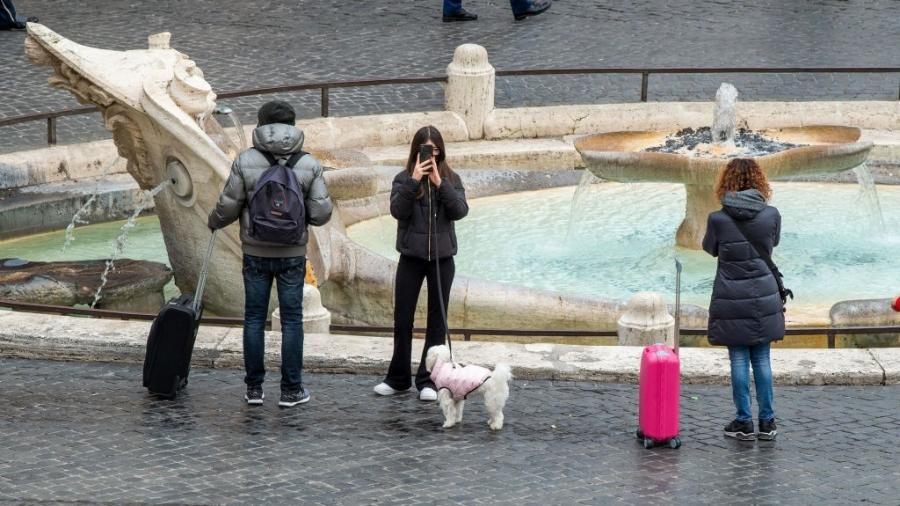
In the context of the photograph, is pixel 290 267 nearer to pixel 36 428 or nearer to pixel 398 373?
pixel 398 373

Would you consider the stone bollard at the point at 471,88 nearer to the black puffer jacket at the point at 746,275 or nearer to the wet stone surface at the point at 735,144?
the wet stone surface at the point at 735,144

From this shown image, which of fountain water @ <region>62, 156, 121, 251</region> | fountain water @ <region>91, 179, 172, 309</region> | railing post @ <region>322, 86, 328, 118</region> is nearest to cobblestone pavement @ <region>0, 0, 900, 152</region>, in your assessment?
railing post @ <region>322, 86, 328, 118</region>

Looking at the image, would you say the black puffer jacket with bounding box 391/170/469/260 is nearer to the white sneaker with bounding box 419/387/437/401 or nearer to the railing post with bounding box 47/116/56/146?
the white sneaker with bounding box 419/387/437/401

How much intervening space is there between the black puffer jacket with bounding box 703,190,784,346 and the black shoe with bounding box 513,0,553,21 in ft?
41.7

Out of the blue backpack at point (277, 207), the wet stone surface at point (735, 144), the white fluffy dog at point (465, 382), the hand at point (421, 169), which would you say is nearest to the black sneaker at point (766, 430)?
the white fluffy dog at point (465, 382)

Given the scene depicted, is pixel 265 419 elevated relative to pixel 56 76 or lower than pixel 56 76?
lower

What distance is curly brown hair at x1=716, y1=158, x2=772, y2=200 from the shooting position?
7.07 metres

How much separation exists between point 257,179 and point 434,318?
0.98m

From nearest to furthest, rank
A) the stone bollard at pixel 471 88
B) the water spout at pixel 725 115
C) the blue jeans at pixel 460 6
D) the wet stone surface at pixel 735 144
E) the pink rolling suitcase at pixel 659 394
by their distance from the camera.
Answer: the pink rolling suitcase at pixel 659 394
the wet stone surface at pixel 735 144
the water spout at pixel 725 115
the stone bollard at pixel 471 88
the blue jeans at pixel 460 6

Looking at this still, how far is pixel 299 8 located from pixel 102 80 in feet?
36.0

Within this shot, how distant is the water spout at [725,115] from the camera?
11.8 m

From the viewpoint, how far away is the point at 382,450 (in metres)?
7.01

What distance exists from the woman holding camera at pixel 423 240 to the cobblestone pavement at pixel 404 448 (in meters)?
0.13

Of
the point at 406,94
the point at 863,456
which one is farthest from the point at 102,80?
the point at 406,94
